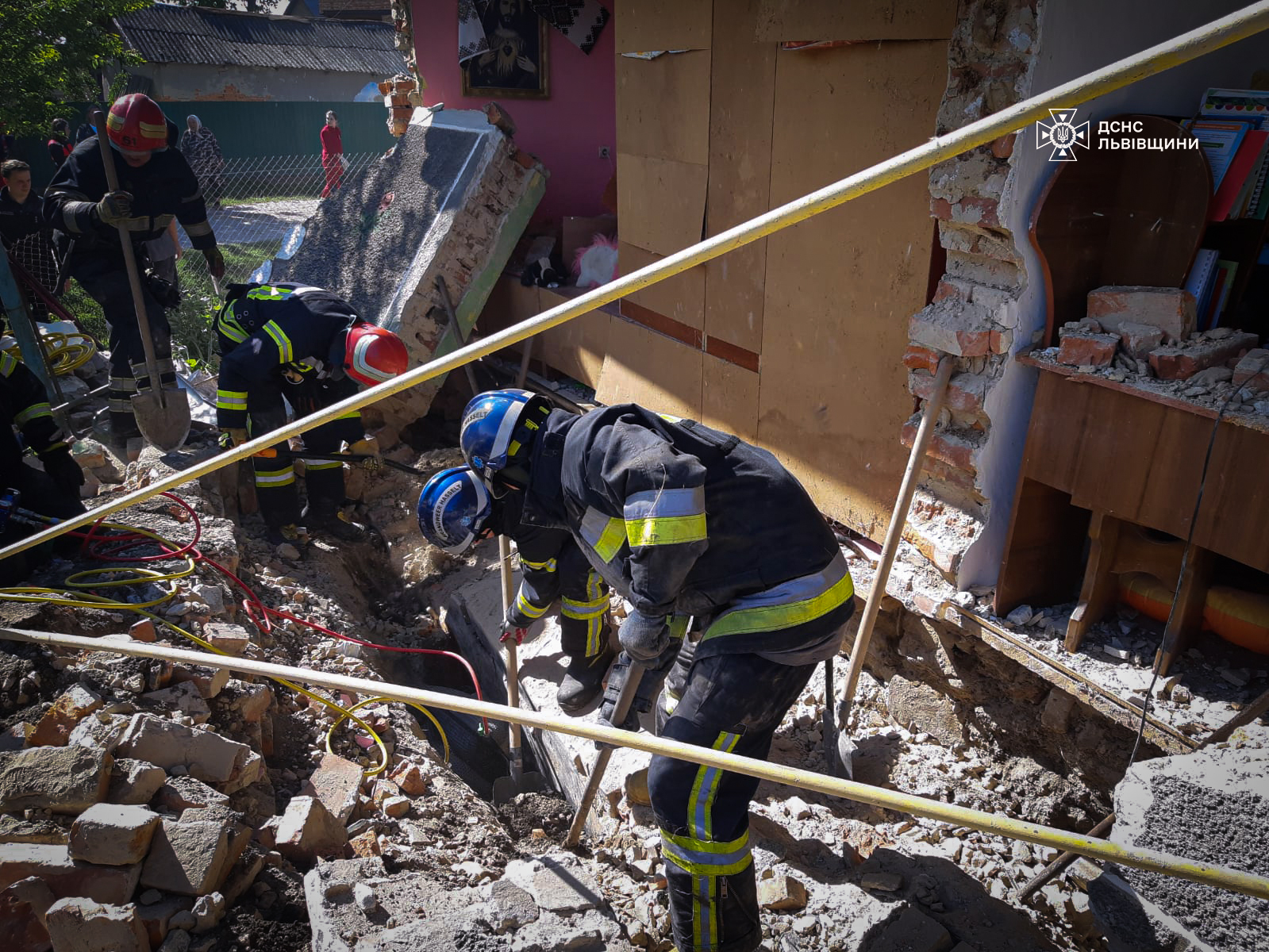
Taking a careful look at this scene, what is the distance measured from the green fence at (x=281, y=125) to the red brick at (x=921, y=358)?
17.3 m

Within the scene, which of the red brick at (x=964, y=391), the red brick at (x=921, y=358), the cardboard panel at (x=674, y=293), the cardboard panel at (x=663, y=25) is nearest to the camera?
the red brick at (x=964, y=391)

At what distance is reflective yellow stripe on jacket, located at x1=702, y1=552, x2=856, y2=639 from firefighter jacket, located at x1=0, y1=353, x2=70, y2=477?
11.9ft

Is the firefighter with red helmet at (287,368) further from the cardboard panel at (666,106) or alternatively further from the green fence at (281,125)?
the green fence at (281,125)

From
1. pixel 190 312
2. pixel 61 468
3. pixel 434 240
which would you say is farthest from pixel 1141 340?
pixel 190 312

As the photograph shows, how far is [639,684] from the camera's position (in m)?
3.43

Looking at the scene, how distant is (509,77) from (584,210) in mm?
1445

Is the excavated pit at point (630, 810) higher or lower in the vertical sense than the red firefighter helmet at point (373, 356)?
lower

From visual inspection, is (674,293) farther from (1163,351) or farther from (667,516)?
(667,516)

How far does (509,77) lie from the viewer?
8211mm

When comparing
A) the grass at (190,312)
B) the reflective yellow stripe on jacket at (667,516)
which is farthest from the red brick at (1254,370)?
the grass at (190,312)

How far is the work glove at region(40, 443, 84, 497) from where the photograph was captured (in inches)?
174

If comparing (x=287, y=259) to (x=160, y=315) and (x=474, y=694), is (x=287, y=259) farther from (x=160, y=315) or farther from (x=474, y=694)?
(x=474, y=694)

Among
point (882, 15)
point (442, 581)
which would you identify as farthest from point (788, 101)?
point (442, 581)

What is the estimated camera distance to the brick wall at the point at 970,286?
3.12 metres
